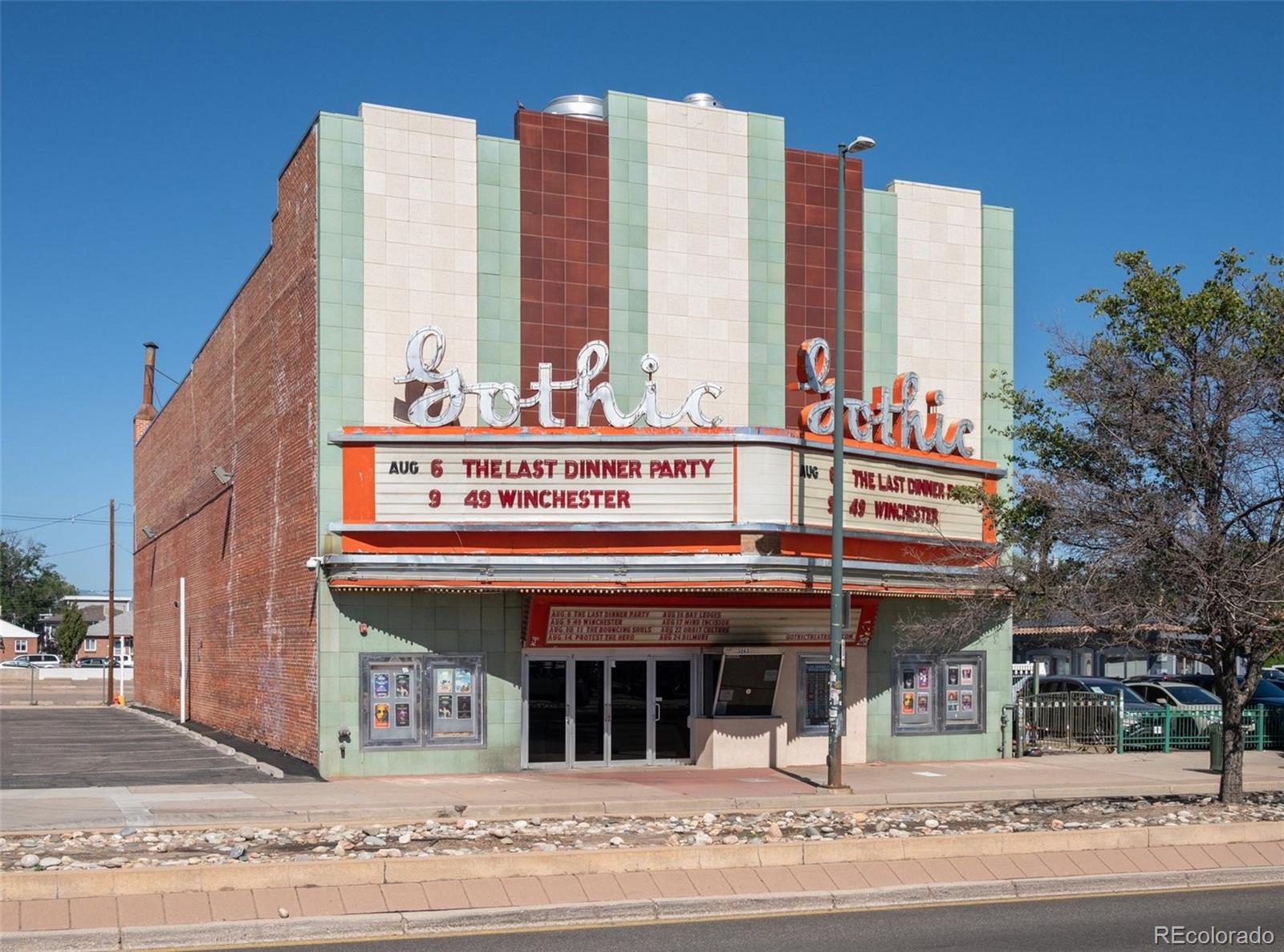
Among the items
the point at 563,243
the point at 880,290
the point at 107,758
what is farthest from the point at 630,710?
the point at 107,758

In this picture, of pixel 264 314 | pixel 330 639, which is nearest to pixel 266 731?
pixel 330 639

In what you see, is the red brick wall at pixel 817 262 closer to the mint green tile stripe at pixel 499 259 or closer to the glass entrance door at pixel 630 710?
the mint green tile stripe at pixel 499 259

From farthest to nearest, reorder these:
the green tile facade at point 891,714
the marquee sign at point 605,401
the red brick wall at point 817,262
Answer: the green tile facade at point 891,714 → the red brick wall at point 817,262 → the marquee sign at point 605,401

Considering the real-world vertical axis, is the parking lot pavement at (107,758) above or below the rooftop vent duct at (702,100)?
below

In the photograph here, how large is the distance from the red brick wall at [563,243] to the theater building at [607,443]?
7cm

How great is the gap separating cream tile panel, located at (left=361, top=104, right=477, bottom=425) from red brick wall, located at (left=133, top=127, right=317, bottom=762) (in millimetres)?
1096

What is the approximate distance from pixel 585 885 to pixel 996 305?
795 inches

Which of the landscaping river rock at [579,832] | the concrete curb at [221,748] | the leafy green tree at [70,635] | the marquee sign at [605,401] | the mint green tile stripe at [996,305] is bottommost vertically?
the leafy green tree at [70,635]

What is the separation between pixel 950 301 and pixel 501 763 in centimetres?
1350

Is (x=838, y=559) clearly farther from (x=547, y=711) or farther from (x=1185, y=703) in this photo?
(x=1185, y=703)

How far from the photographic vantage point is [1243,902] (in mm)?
14172

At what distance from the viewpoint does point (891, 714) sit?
2912cm

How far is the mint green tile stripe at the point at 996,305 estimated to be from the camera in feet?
99.1

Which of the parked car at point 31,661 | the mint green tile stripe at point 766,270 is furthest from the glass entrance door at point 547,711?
the parked car at point 31,661
